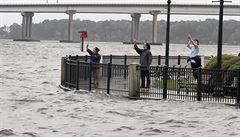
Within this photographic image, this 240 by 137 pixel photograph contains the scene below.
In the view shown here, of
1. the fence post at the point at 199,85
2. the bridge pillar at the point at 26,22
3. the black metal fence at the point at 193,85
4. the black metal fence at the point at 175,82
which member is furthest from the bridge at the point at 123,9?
the fence post at the point at 199,85

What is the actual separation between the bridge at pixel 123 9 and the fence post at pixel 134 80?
9539 centimetres

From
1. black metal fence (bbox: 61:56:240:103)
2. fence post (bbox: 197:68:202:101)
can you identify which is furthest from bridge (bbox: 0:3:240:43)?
fence post (bbox: 197:68:202:101)

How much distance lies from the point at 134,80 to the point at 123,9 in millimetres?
106545

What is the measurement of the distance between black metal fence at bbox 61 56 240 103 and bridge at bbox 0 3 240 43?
94118mm

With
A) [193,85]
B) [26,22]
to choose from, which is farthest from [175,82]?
[26,22]

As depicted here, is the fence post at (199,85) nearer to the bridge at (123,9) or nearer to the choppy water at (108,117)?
the choppy water at (108,117)

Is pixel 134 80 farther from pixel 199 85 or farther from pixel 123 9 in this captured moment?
pixel 123 9

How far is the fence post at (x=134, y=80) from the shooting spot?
70.6ft

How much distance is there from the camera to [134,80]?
21.6 m

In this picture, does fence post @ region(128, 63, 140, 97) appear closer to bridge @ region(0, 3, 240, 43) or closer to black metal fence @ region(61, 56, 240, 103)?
black metal fence @ region(61, 56, 240, 103)

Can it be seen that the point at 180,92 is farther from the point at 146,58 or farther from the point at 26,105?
the point at 26,105

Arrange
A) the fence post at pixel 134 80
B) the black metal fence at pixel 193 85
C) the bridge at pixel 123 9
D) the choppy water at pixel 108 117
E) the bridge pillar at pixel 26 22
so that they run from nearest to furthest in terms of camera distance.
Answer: the choppy water at pixel 108 117 → the black metal fence at pixel 193 85 → the fence post at pixel 134 80 → the bridge at pixel 123 9 → the bridge pillar at pixel 26 22

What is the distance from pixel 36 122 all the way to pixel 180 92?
713cm

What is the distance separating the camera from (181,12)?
121m
